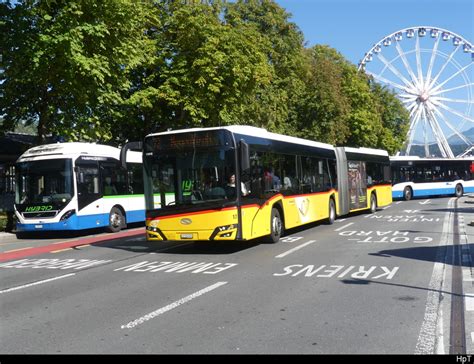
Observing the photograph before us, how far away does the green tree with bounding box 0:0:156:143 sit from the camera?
704 inches

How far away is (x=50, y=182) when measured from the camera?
58.0ft

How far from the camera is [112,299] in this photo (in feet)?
25.5

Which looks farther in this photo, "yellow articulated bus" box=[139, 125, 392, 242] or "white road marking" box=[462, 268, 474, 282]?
"yellow articulated bus" box=[139, 125, 392, 242]

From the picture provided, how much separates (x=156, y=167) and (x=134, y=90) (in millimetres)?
14920

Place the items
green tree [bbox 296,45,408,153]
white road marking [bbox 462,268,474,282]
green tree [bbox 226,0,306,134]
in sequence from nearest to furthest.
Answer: white road marking [bbox 462,268,474,282] < green tree [bbox 226,0,306,134] < green tree [bbox 296,45,408,153]

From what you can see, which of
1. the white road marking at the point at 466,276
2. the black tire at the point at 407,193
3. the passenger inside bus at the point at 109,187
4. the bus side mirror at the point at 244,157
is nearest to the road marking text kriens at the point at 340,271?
the white road marking at the point at 466,276

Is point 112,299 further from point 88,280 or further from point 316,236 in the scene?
point 316,236

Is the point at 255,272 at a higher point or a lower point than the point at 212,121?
lower

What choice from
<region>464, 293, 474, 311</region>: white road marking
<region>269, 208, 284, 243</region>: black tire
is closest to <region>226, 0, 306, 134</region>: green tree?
<region>269, 208, 284, 243</region>: black tire

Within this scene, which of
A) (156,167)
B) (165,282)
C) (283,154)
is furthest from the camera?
(283,154)

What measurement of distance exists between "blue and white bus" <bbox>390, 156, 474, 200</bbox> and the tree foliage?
8757 millimetres

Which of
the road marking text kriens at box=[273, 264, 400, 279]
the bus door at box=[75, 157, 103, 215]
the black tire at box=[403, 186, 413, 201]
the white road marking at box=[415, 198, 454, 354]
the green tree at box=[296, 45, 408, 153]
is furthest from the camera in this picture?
the green tree at box=[296, 45, 408, 153]

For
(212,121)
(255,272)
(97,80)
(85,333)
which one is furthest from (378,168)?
(85,333)

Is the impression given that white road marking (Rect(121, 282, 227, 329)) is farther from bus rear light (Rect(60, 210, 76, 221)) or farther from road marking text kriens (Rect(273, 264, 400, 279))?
bus rear light (Rect(60, 210, 76, 221))
